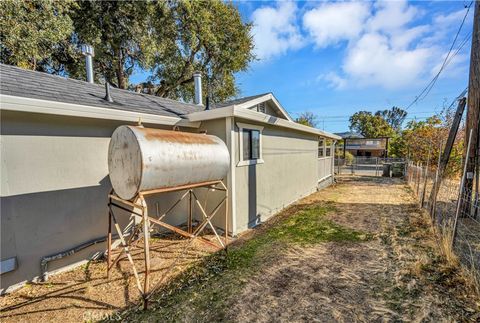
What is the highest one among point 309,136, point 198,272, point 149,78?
point 149,78

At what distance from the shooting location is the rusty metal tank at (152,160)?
293cm

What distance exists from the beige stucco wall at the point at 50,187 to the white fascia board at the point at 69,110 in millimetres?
271

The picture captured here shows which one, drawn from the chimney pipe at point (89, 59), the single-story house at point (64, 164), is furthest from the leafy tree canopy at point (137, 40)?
the single-story house at point (64, 164)

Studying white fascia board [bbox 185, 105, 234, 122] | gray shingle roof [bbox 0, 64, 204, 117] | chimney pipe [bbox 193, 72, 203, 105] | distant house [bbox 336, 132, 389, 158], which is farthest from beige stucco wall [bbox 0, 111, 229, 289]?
distant house [bbox 336, 132, 389, 158]

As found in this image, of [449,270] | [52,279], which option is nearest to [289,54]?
[449,270]

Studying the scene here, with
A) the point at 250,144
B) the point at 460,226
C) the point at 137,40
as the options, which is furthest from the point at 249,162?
the point at 137,40

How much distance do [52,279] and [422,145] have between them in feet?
60.6

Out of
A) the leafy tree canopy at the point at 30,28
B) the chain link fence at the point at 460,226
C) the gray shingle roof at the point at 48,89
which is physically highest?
the leafy tree canopy at the point at 30,28

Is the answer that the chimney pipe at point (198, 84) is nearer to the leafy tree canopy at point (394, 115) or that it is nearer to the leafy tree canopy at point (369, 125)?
the leafy tree canopy at point (369, 125)

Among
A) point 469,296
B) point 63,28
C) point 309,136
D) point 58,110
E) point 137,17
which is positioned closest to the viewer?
point 469,296

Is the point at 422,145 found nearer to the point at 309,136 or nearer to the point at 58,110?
the point at 309,136

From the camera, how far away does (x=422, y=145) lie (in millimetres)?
14203

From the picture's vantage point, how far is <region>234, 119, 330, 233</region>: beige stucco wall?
18.2ft

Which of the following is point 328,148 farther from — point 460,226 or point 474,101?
point 460,226
